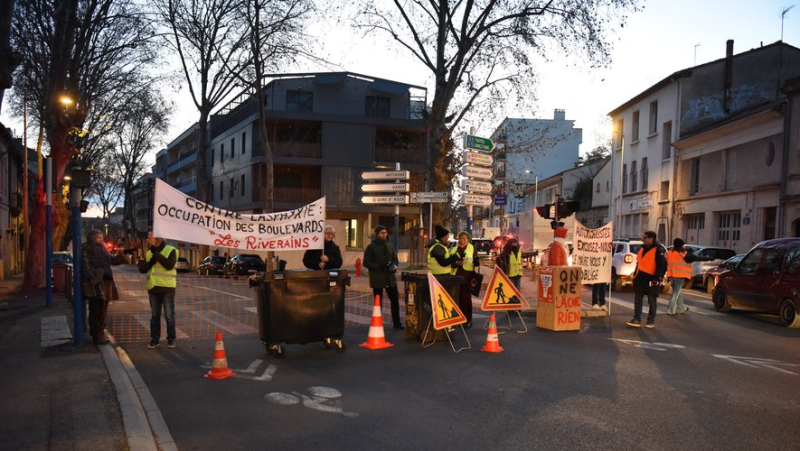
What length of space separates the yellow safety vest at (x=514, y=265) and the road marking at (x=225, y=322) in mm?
5198

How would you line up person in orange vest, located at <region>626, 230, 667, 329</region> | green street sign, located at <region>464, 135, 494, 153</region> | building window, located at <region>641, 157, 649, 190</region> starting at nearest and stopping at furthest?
person in orange vest, located at <region>626, 230, 667, 329</region> < green street sign, located at <region>464, 135, 494, 153</region> < building window, located at <region>641, 157, 649, 190</region>

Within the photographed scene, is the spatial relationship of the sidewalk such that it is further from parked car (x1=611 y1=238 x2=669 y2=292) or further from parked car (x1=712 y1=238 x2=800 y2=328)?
parked car (x1=611 y1=238 x2=669 y2=292)

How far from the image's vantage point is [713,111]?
3391 cm

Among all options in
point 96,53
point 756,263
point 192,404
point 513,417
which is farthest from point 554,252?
A: point 96,53

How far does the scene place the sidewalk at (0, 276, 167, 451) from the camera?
493 cm

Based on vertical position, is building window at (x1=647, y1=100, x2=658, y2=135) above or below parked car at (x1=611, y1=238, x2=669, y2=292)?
above

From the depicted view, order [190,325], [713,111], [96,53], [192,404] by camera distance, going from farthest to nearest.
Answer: [713,111] < [96,53] < [190,325] < [192,404]

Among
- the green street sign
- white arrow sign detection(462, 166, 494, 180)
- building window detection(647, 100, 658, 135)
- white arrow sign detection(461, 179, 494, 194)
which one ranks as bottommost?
white arrow sign detection(461, 179, 494, 194)

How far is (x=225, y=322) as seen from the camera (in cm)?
1191

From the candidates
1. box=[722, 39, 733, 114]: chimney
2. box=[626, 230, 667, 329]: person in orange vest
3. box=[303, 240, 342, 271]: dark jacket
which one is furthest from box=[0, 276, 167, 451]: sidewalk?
box=[722, 39, 733, 114]: chimney

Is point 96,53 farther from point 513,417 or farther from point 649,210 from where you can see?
point 649,210

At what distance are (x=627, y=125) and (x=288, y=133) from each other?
77.4 feet

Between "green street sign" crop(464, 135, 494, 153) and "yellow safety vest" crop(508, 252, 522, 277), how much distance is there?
14.2ft

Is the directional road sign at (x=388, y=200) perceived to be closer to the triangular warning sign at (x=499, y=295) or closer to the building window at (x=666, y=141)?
the triangular warning sign at (x=499, y=295)
